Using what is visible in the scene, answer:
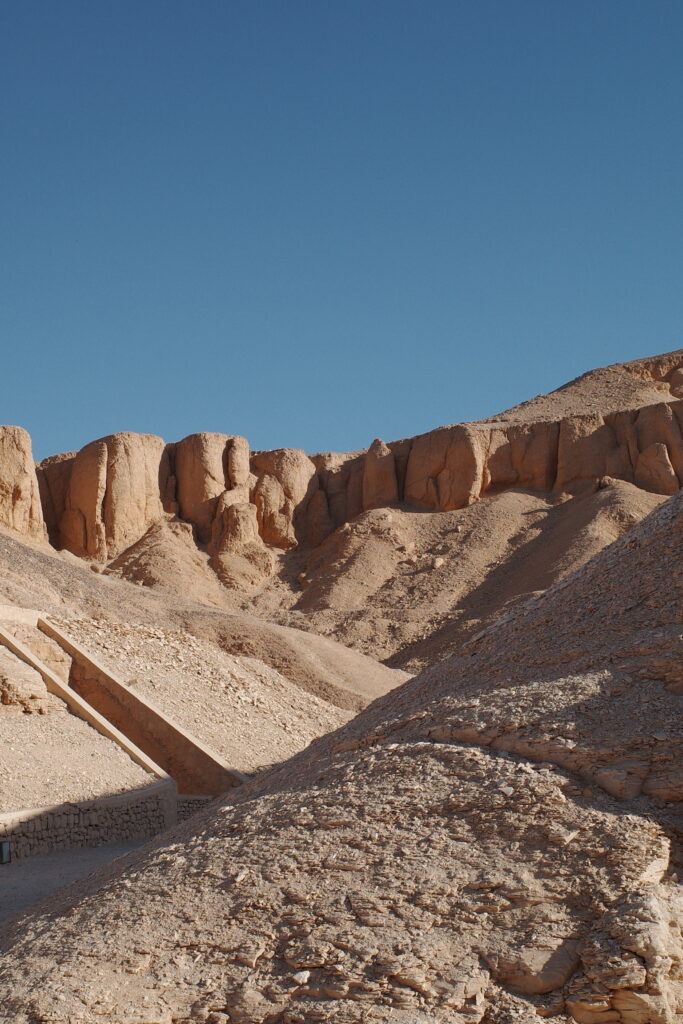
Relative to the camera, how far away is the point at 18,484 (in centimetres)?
3994

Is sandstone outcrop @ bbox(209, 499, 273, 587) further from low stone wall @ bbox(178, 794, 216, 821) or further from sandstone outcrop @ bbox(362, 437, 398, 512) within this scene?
low stone wall @ bbox(178, 794, 216, 821)

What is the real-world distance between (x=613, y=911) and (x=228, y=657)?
58.7 feet

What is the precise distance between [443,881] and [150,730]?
38.3 feet

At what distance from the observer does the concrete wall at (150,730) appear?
16.8 m

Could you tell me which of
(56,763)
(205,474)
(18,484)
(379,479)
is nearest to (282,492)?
(205,474)

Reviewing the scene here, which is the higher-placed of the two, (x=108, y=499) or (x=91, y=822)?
(x=108, y=499)

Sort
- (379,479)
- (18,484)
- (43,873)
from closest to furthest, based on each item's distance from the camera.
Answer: (43,873), (18,484), (379,479)

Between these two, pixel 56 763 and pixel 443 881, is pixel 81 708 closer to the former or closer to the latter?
pixel 56 763

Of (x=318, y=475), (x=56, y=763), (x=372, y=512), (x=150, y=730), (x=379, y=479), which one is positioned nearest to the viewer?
(x=56, y=763)

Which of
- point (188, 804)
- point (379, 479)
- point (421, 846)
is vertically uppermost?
point (379, 479)

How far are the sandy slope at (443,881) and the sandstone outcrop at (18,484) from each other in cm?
3348

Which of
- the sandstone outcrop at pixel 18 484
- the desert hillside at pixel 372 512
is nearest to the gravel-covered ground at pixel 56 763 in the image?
the desert hillside at pixel 372 512

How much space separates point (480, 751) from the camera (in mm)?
7414

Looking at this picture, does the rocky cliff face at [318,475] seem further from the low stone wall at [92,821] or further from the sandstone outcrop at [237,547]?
the low stone wall at [92,821]
